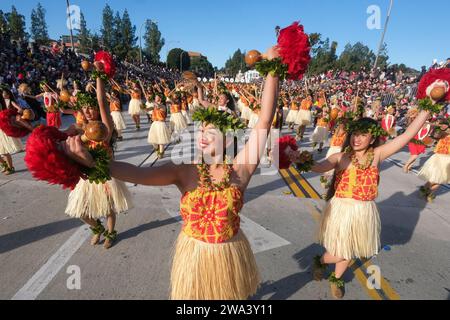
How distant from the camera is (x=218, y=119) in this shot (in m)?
2.07

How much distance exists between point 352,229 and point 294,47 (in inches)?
86.4

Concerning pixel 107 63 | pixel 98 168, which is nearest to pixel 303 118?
pixel 107 63

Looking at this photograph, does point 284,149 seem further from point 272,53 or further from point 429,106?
point 429,106

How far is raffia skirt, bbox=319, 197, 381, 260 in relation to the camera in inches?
120

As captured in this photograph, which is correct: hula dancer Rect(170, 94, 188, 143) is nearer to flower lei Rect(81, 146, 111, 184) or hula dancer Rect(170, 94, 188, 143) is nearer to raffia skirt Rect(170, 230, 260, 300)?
raffia skirt Rect(170, 230, 260, 300)

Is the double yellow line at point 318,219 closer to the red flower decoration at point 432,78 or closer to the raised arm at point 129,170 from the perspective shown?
the red flower decoration at point 432,78

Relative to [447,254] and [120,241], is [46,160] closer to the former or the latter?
[120,241]

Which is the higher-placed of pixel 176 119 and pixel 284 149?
pixel 284 149

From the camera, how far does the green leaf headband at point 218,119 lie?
6.77ft

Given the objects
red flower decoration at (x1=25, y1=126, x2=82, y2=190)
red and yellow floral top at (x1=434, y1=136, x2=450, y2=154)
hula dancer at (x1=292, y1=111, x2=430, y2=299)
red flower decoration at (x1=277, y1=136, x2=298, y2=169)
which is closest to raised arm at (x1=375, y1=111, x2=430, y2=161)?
hula dancer at (x1=292, y1=111, x2=430, y2=299)

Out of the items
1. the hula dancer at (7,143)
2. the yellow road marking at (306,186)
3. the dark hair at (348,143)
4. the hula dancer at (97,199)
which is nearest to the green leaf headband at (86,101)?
the hula dancer at (97,199)

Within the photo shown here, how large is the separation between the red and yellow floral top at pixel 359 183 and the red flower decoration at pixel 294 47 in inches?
63.5

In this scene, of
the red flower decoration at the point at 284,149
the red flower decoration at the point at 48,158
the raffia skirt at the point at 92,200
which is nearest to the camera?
the red flower decoration at the point at 48,158

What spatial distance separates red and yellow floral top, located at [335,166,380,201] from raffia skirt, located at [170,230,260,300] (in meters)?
1.48
